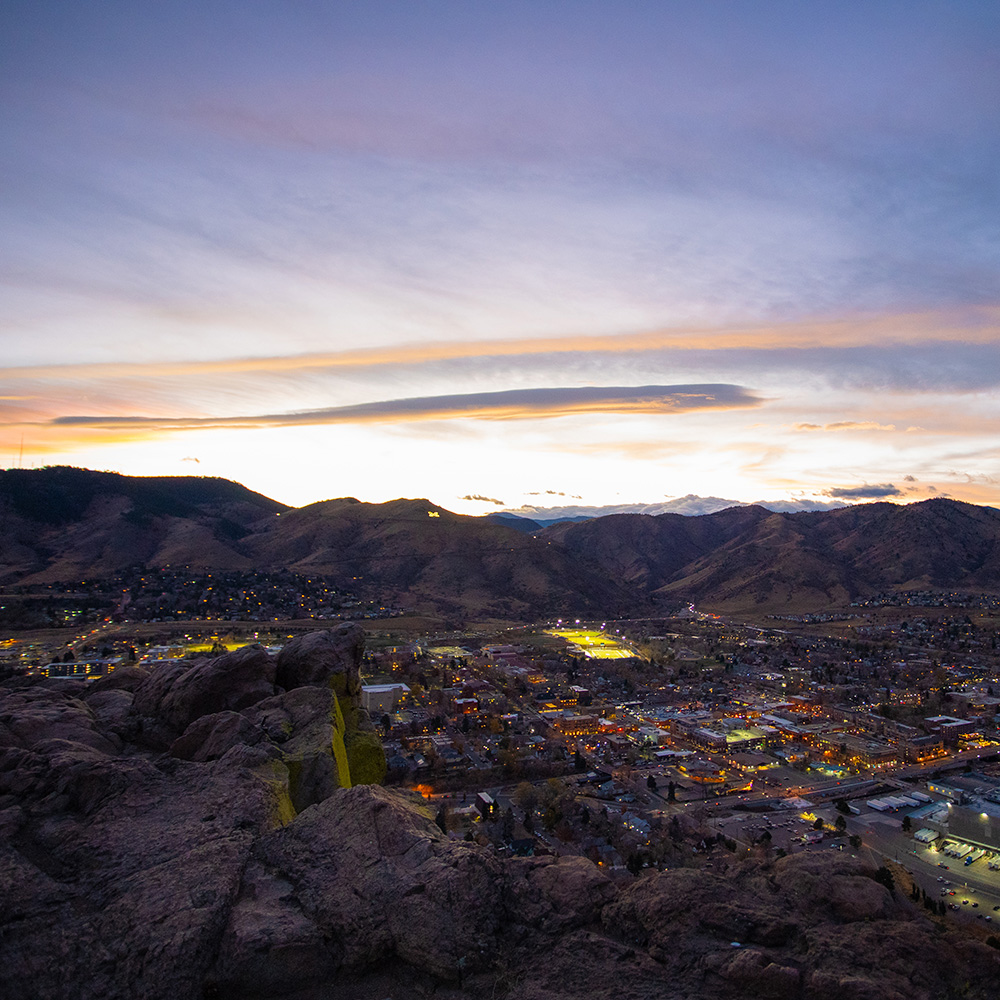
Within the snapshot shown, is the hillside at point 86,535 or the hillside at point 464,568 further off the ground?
the hillside at point 86,535

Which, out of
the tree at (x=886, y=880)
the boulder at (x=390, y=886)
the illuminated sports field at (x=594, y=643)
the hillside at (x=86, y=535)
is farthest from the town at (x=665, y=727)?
the hillside at (x=86, y=535)

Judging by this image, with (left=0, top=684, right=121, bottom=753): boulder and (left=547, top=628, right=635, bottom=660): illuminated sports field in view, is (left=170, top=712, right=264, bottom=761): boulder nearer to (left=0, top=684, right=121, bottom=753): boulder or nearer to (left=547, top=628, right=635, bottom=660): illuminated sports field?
(left=0, top=684, right=121, bottom=753): boulder

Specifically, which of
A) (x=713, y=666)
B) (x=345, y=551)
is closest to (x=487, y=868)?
(x=713, y=666)

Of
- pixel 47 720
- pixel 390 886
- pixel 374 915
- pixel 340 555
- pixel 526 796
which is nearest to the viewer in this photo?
pixel 374 915

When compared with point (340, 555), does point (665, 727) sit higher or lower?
lower

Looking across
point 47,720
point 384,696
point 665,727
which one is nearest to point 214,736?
point 47,720

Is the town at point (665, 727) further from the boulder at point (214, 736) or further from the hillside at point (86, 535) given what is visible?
the hillside at point (86, 535)

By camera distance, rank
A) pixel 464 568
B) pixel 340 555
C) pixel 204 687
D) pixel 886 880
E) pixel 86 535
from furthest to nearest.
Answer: pixel 340 555 → pixel 86 535 → pixel 464 568 → pixel 204 687 → pixel 886 880

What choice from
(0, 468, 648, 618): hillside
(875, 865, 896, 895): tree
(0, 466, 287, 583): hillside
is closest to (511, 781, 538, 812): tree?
(875, 865, 896, 895): tree

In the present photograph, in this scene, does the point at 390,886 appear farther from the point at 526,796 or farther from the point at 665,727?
the point at 665,727
